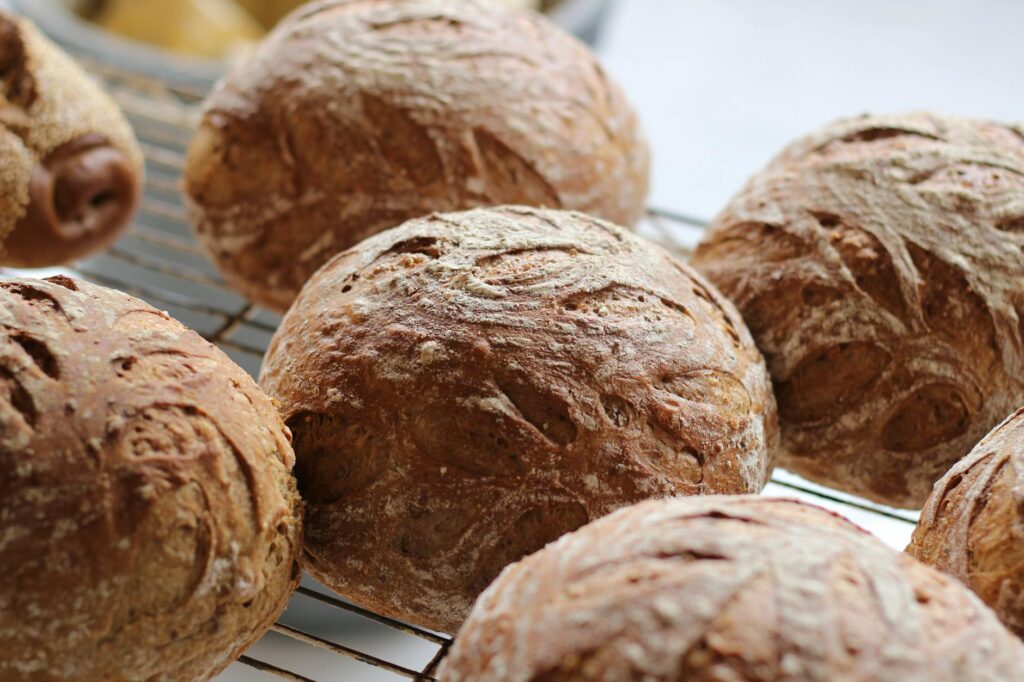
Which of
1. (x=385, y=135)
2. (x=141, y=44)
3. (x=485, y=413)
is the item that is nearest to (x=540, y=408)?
(x=485, y=413)

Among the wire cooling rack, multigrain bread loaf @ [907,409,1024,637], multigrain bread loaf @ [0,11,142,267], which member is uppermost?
multigrain bread loaf @ [907,409,1024,637]

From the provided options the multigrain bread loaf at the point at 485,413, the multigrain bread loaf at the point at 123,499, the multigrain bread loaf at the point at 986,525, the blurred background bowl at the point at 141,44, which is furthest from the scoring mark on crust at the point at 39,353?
the blurred background bowl at the point at 141,44

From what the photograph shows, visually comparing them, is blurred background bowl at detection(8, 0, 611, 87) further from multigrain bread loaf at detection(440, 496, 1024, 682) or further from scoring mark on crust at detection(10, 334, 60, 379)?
multigrain bread loaf at detection(440, 496, 1024, 682)

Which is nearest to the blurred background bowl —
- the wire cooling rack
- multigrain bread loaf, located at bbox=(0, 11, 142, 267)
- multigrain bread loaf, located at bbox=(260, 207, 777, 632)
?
the wire cooling rack

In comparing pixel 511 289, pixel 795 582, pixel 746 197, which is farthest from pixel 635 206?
pixel 795 582

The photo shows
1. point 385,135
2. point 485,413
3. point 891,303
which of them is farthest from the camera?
point 385,135

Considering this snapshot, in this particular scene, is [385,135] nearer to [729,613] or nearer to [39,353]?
[39,353]
